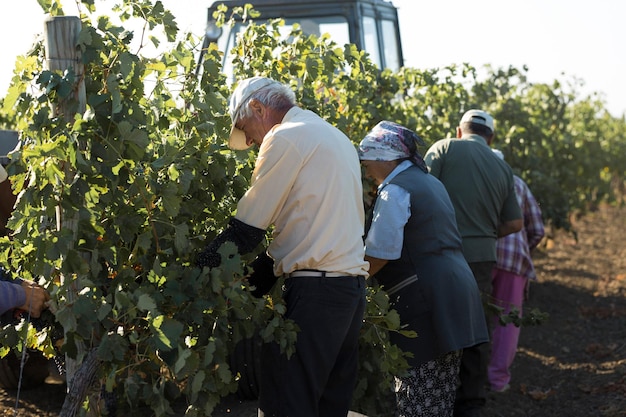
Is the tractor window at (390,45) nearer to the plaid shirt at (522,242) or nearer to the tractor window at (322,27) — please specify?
the tractor window at (322,27)

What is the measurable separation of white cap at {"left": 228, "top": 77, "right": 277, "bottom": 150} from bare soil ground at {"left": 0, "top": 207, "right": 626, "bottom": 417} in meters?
1.68

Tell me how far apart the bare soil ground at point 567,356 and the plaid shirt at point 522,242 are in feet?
2.80

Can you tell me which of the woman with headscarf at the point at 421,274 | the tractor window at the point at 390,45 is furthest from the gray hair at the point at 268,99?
the tractor window at the point at 390,45

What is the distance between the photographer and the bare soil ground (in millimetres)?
5539

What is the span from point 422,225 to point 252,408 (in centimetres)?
131

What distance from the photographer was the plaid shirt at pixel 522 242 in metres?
6.58

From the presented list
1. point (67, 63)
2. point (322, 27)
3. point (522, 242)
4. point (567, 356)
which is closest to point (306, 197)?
point (67, 63)

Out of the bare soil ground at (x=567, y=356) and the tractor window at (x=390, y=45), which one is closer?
the bare soil ground at (x=567, y=356)

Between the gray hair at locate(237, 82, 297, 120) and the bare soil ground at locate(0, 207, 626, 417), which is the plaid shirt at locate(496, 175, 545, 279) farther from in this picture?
the gray hair at locate(237, 82, 297, 120)

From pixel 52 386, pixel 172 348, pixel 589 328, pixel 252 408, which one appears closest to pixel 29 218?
pixel 172 348

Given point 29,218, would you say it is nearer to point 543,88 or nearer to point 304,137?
point 304,137

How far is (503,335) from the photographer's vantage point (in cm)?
667

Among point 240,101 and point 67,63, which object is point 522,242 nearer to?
point 240,101

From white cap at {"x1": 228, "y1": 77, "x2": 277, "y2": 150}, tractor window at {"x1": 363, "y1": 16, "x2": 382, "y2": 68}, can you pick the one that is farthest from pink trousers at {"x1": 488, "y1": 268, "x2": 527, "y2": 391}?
white cap at {"x1": 228, "y1": 77, "x2": 277, "y2": 150}
